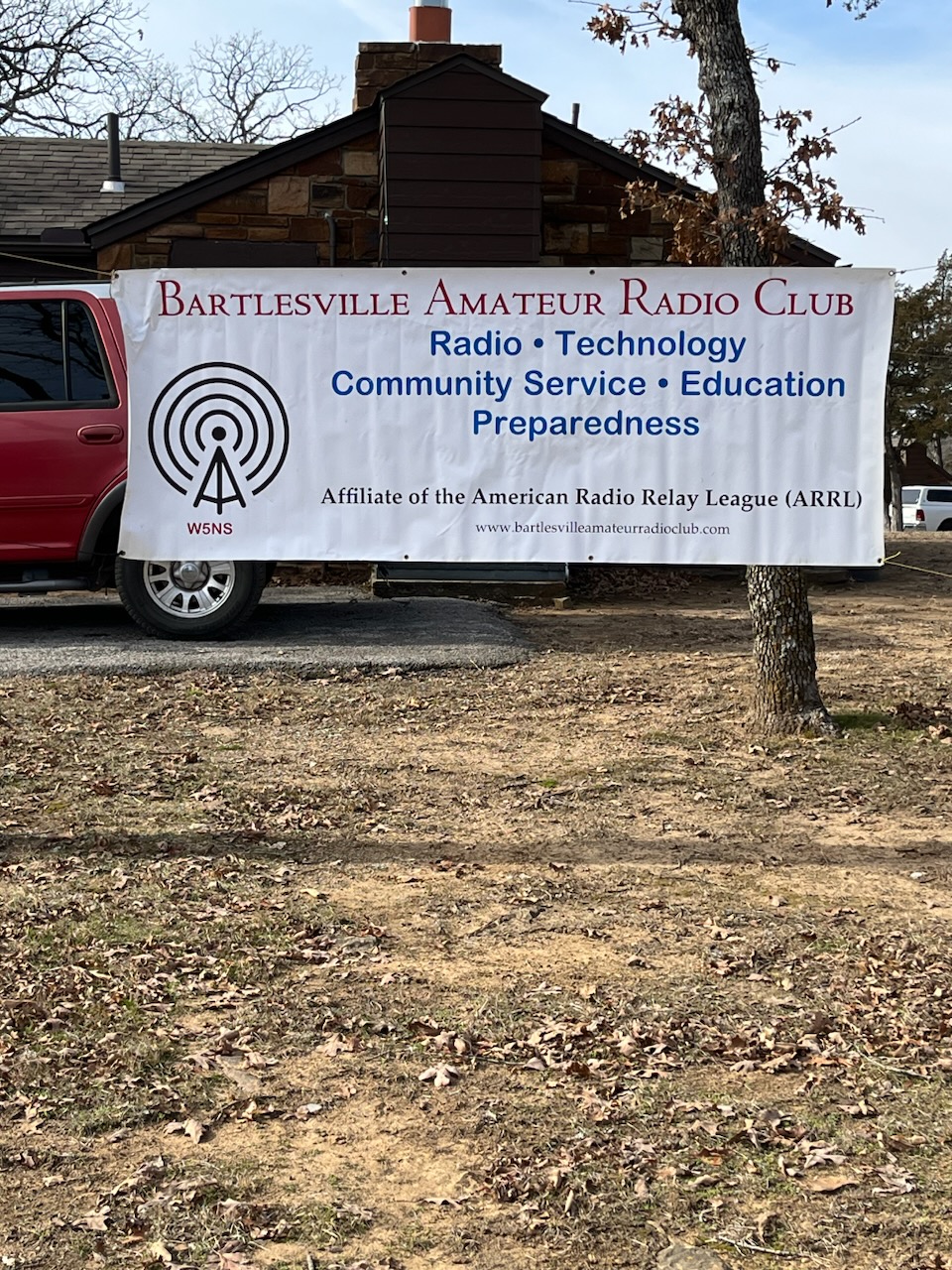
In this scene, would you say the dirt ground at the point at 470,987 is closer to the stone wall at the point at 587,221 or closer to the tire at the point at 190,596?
the tire at the point at 190,596

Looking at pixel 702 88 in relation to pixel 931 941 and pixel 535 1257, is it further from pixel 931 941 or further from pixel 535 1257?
pixel 535 1257

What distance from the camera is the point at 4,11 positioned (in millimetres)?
38375

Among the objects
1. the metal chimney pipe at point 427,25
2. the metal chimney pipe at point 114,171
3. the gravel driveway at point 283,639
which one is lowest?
the gravel driveway at point 283,639

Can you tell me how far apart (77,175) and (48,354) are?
9.72m

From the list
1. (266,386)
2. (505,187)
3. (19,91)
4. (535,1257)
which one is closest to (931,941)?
(535,1257)

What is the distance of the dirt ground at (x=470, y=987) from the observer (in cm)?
312

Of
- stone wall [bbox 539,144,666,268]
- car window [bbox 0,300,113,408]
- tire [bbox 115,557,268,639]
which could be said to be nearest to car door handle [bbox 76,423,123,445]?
car window [bbox 0,300,113,408]

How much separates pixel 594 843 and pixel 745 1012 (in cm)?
167

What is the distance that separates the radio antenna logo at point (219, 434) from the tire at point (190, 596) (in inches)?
131

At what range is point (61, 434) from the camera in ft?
30.9

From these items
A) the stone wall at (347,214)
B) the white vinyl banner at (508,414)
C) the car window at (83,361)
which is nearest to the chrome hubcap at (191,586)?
the car window at (83,361)

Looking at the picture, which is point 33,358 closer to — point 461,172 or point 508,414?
point 508,414

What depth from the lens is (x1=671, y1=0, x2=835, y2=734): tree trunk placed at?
718 cm

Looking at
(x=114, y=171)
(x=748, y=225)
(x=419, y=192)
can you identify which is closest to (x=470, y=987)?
(x=748, y=225)
